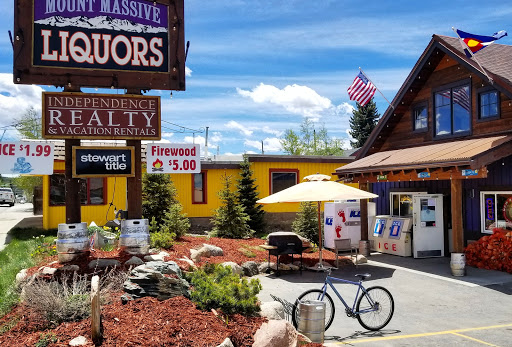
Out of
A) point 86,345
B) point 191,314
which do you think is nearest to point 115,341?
point 86,345

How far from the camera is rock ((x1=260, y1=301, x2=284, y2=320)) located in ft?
23.3

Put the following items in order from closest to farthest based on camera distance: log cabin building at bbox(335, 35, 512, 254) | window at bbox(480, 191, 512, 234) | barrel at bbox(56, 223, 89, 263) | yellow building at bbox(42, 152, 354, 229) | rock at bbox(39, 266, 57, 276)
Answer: rock at bbox(39, 266, 57, 276)
barrel at bbox(56, 223, 89, 263)
log cabin building at bbox(335, 35, 512, 254)
window at bbox(480, 191, 512, 234)
yellow building at bbox(42, 152, 354, 229)

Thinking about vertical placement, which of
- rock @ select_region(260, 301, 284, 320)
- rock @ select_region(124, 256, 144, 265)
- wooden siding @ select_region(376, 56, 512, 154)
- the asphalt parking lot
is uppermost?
wooden siding @ select_region(376, 56, 512, 154)

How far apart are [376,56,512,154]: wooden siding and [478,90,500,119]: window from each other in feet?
0.48

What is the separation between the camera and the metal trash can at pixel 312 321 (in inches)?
270

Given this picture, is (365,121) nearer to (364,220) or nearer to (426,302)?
→ (364,220)

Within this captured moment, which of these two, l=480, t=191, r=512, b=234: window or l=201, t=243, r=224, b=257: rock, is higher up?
l=480, t=191, r=512, b=234: window

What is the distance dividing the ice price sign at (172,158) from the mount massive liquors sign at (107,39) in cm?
137

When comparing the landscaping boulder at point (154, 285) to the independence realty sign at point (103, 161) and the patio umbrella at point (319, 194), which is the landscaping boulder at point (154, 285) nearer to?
the independence realty sign at point (103, 161)

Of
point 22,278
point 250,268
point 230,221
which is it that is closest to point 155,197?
point 230,221

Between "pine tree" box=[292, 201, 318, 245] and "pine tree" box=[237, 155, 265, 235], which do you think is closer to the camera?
"pine tree" box=[292, 201, 318, 245]

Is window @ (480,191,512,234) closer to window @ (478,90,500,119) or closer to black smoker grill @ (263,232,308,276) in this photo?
window @ (478,90,500,119)

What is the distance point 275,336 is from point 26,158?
642cm

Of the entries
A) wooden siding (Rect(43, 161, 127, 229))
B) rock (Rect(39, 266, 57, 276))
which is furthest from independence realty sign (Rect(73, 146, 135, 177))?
wooden siding (Rect(43, 161, 127, 229))
